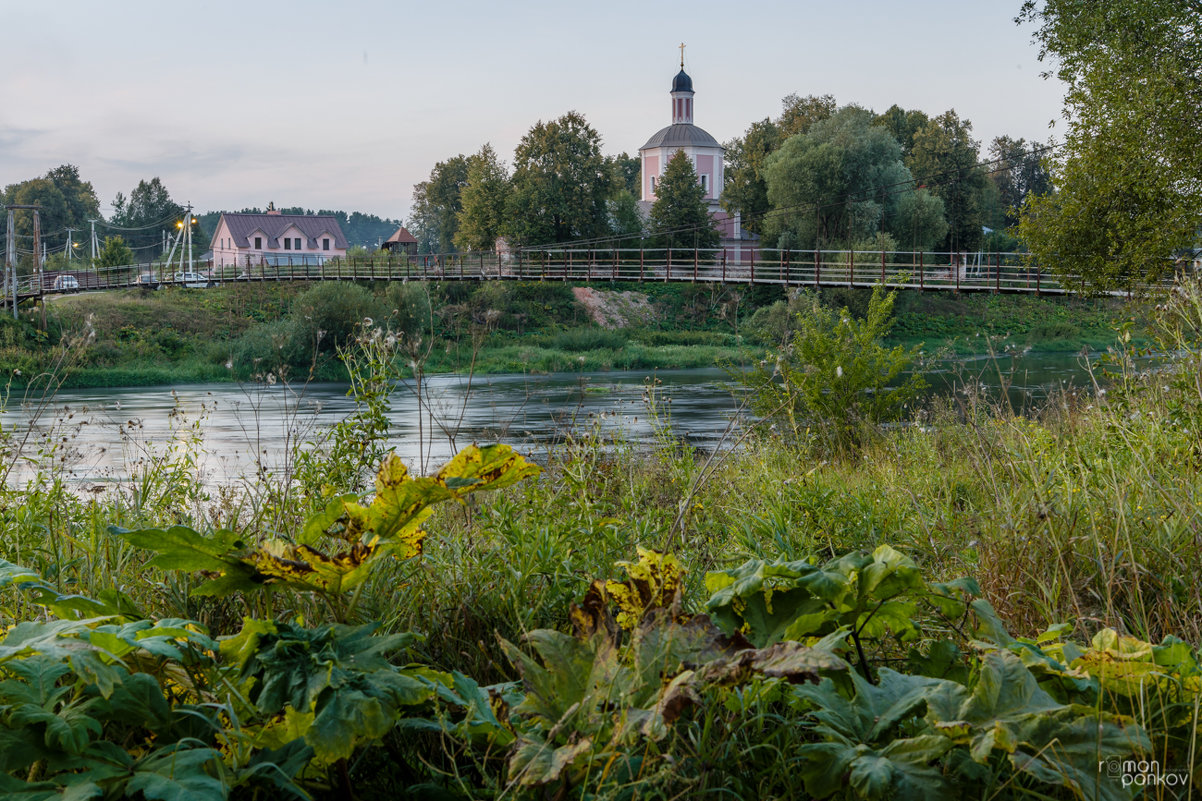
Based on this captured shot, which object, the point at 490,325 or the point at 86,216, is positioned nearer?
the point at 490,325

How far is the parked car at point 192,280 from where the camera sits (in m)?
35.1

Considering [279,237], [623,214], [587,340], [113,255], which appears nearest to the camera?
A: [587,340]

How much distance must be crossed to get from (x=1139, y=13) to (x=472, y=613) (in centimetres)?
1632

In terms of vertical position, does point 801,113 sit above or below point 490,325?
above

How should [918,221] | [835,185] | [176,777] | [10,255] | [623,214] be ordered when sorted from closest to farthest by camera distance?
[176,777], [10,255], [835,185], [918,221], [623,214]

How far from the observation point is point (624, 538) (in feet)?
9.43

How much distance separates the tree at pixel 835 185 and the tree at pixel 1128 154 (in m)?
22.6

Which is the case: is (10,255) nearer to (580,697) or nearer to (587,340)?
(587,340)

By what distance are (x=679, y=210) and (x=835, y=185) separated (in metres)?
7.11

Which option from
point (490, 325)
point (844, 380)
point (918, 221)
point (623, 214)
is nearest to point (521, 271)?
point (490, 325)

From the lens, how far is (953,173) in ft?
149

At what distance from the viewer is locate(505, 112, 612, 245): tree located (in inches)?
1636

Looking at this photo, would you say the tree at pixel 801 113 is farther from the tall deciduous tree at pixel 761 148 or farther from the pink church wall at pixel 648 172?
the pink church wall at pixel 648 172

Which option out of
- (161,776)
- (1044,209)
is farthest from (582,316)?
(161,776)
